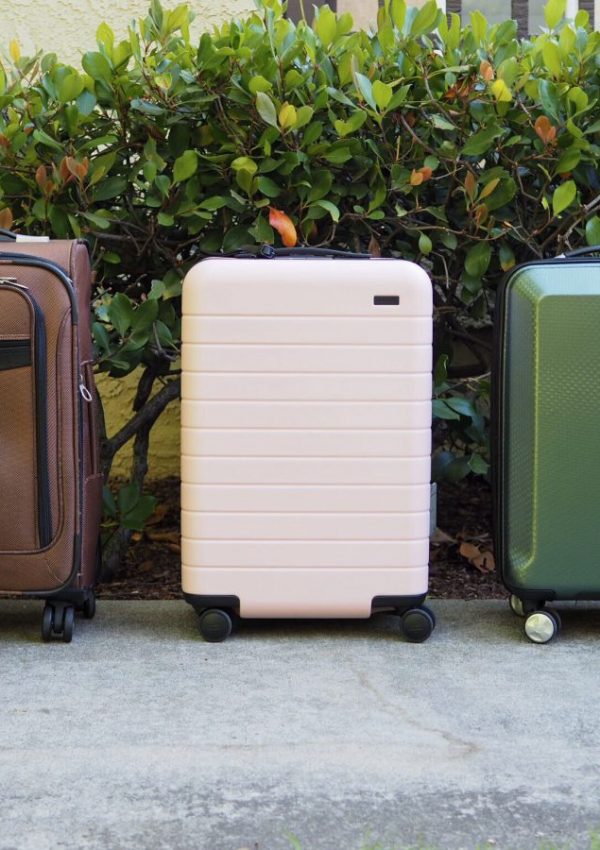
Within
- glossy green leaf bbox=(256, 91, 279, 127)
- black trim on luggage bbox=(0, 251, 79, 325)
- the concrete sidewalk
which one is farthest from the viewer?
glossy green leaf bbox=(256, 91, 279, 127)

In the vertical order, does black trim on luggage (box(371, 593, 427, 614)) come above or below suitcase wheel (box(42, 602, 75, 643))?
above

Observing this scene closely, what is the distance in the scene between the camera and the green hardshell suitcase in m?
2.26

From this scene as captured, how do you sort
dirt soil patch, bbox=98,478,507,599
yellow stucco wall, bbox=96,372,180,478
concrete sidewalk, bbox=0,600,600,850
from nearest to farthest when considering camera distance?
concrete sidewalk, bbox=0,600,600,850, dirt soil patch, bbox=98,478,507,599, yellow stucco wall, bbox=96,372,180,478

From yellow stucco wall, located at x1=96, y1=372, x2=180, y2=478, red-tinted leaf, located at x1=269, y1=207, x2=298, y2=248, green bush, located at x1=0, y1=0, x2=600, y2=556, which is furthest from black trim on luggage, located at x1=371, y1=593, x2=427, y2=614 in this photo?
yellow stucco wall, located at x1=96, y1=372, x2=180, y2=478

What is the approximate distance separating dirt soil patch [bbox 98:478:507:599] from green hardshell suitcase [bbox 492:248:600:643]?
0.50 m

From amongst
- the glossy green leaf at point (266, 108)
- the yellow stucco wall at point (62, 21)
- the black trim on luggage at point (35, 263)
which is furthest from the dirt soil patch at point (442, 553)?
the yellow stucco wall at point (62, 21)

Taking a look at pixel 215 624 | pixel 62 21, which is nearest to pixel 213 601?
pixel 215 624

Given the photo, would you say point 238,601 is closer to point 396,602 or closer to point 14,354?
point 396,602

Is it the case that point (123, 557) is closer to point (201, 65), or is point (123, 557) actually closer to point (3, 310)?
point (3, 310)

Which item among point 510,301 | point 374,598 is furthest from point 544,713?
point 510,301

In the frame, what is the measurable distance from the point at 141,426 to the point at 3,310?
81 centimetres

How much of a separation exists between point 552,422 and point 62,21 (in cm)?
237

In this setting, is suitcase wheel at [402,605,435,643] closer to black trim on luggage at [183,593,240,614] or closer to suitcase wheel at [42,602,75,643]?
black trim on luggage at [183,593,240,614]

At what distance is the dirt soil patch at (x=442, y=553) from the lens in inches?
112
